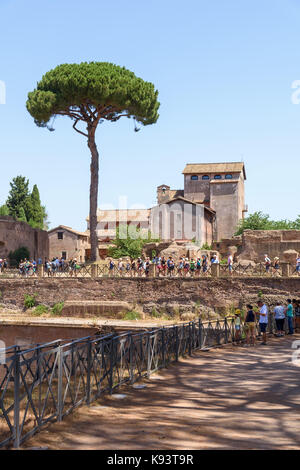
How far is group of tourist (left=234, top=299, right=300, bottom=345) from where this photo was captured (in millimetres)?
13047

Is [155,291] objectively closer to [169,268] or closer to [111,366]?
[169,268]

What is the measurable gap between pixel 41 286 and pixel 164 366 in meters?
18.4

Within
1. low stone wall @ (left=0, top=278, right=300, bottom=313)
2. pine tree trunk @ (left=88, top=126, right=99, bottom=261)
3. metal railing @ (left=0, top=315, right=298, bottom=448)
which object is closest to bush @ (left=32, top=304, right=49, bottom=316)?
low stone wall @ (left=0, top=278, right=300, bottom=313)

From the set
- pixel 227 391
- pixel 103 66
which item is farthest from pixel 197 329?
pixel 103 66

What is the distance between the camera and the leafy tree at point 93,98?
1180 inches

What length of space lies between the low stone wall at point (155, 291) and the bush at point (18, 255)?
9.07 m

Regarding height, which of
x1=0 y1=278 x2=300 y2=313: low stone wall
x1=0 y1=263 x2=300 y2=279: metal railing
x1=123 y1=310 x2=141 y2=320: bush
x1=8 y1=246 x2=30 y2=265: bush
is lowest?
x1=123 y1=310 x2=141 y2=320: bush

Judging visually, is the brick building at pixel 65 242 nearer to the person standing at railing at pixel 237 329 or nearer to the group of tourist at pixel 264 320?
the group of tourist at pixel 264 320

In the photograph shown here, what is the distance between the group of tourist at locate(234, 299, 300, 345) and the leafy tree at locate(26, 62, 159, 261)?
54.0 ft

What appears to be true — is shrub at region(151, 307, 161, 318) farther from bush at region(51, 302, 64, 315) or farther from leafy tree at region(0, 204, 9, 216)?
leafy tree at region(0, 204, 9, 216)

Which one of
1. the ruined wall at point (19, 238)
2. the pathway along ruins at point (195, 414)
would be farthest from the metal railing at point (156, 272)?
the pathway along ruins at point (195, 414)

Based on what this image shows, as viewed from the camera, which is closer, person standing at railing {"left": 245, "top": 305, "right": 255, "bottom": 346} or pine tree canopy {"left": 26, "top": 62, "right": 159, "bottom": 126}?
person standing at railing {"left": 245, "top": 305, "right": 255, "bottom": 346}

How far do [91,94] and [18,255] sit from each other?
13447mm

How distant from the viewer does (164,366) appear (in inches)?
385
